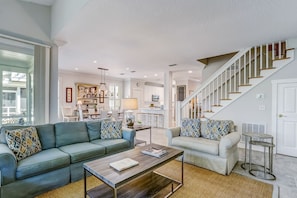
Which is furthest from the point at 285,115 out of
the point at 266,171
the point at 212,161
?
the point at 212,161

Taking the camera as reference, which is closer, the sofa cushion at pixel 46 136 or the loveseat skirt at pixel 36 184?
the loveseat skirt at pixel 36 184

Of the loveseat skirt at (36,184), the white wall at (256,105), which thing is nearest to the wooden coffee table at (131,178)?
the loveseat skirt at (36,184)

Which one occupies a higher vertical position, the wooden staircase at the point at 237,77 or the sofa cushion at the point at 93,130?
the wooden staircase at the point at 237,77

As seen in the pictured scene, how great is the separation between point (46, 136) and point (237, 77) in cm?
530

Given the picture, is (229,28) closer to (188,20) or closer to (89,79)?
(188,20)

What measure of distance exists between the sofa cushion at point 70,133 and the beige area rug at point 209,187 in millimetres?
796

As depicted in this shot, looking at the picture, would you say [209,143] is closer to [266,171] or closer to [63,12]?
[266,171]

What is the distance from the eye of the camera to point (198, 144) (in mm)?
3051

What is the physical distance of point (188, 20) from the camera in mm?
2818

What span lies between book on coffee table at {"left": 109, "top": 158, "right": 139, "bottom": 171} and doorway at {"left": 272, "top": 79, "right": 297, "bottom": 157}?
3800 millimetres

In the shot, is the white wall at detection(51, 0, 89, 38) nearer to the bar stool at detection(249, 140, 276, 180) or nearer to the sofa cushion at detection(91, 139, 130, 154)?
the sofa cushion at detection(91, 139, 130, 154)

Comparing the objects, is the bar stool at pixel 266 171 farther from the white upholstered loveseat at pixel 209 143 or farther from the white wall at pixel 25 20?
the white wall at pixel 25 20

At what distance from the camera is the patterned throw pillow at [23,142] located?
87.4 inches

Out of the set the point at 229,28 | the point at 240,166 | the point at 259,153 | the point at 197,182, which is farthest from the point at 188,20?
the point at 259,153
